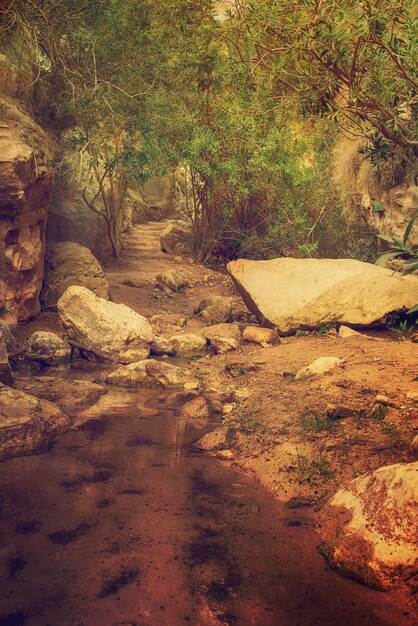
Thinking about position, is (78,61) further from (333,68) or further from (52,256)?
(333,68)

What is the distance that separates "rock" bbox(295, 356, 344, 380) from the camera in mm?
6387

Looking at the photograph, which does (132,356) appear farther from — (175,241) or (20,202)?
(175,241)

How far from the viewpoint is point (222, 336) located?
8.62m

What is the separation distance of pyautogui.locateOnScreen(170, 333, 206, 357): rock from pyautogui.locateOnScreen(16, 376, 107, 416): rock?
2.02m

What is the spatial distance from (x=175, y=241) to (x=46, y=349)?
25.8ft

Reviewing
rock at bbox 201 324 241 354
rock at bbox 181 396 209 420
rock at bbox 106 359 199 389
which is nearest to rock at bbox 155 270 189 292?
rock at bbox 201 324 241 354

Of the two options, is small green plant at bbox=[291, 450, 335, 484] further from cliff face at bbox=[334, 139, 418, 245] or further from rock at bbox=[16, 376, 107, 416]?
cliff face at bbox=[334, 139, 418, 245]

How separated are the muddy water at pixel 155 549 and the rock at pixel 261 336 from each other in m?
3.46

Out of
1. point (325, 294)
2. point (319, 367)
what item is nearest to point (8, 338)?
point (319, 367)

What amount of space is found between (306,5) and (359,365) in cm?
364

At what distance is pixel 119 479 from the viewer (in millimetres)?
4391

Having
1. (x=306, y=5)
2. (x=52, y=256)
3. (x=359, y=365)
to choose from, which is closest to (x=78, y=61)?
(x=52, y=256)

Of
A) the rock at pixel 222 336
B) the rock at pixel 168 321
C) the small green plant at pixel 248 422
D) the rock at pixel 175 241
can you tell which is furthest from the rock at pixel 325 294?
the rock at pixel 175 241

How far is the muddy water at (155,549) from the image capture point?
2.90 meters
